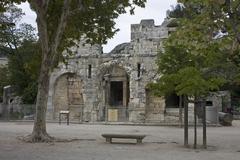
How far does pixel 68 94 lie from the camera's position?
45562 mm

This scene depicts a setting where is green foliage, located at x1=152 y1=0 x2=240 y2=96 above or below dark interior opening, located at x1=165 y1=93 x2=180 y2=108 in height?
above

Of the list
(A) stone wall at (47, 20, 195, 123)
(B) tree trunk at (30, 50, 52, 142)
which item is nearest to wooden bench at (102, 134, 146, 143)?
(B) tree trunk at (30, 50, 52, 142)

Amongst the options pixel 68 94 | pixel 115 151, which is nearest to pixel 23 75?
pixel 68 94

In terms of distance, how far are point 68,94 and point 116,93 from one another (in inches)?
267

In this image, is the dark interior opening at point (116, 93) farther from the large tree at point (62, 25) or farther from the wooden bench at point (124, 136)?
the wooden bench at point (124, 136)

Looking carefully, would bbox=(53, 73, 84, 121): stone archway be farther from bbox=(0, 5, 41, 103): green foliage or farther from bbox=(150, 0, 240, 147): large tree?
bbox=(150, 0, 240, 147): large tree

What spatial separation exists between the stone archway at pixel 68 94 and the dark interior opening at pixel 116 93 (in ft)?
15.4

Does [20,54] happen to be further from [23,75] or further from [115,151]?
[115,151]

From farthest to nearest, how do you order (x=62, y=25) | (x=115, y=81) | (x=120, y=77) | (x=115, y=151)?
1. (x=115, y=81)
2. (x=120, y=77)
3. (x=62, y=25)
4. (x=115, y=151)

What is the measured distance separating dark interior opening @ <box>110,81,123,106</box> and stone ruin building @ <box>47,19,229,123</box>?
1.02 metres

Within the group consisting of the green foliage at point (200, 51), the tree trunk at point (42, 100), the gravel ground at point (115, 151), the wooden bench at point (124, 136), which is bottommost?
the gravel ground at point (115, 151)

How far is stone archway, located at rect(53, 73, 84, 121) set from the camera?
1772 inches

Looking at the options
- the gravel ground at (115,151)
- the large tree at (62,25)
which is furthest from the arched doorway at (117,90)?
the gravel ground at (115,151)

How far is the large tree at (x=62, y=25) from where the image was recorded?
2081cm
